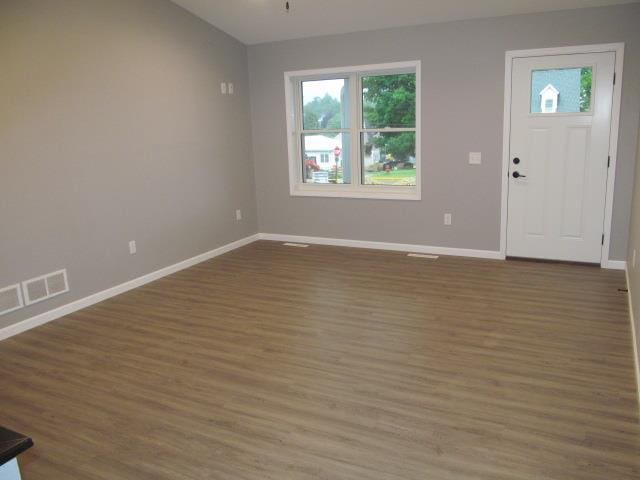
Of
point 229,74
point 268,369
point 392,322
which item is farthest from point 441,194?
point 268,369

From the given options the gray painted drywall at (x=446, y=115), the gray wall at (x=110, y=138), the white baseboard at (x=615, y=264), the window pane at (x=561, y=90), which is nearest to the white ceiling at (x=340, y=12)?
the gray painted drywall at (x=446, y=115)

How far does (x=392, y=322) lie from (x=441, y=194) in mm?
2217

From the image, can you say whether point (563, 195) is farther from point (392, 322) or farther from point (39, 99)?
point (39, 99)

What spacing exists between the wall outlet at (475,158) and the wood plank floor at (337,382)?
1266mm

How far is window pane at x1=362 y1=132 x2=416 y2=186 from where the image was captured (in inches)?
227

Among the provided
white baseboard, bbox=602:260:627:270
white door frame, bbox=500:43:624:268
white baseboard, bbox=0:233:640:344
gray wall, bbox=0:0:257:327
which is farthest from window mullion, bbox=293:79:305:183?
white baseboard, bbox=602:260:627:270

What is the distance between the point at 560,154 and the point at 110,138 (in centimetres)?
423

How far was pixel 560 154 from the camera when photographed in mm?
4941

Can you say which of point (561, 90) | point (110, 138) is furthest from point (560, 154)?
point (110, 138)

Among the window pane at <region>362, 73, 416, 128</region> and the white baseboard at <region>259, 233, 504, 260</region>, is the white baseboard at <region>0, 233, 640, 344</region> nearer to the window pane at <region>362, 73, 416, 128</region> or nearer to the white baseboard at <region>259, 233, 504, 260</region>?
the white baseboard at <region>259, 233, 504, 260</region>

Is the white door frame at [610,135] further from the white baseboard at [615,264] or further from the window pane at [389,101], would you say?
the window pane at [389,101]

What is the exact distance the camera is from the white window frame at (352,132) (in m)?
5.55

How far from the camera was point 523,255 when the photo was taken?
5309 mm

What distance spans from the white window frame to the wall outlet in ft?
1.79
